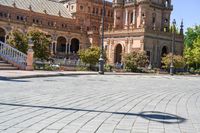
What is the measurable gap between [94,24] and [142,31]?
2248cm

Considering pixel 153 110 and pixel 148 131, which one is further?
pixel 153 110

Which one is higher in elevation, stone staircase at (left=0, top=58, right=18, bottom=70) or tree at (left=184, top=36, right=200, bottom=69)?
tree at (left=184, top=36, right=200, bottom=69)

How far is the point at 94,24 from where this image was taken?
Result: 8619 centimetres

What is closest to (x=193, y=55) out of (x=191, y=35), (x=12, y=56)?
(x=191, y=35)

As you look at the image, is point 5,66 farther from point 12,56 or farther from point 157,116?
point 157,116

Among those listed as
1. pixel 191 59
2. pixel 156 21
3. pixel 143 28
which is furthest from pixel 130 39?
pixel 191 59

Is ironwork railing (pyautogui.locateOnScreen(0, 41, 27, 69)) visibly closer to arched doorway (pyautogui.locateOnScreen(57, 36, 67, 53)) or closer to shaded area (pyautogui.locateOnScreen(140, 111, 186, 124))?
shaded area (pyautogui.locateOnScreen(140, 111, 186, 124))

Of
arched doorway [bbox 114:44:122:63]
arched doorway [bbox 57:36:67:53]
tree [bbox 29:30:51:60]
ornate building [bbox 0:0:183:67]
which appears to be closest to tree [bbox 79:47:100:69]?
tree [bbox 29:30:51:60]

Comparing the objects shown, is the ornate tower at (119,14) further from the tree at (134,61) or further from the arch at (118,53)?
the tree at (134,61)

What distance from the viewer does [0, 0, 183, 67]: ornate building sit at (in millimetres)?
68312

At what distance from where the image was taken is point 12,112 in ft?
25.2

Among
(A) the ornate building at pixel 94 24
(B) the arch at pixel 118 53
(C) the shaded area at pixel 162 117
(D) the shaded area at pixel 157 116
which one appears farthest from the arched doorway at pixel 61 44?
(C) the shaded area at pixel 162 117

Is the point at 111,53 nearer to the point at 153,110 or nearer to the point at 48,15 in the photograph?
the point at 48,15

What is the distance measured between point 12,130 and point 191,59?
77866 mm
